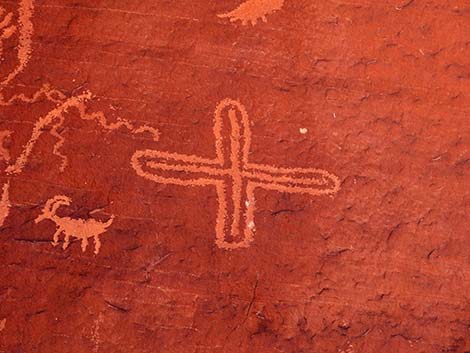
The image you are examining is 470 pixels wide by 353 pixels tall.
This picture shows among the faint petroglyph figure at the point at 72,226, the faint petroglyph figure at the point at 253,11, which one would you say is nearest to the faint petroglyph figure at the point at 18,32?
the faint petroglyph figure at the point at 72,226

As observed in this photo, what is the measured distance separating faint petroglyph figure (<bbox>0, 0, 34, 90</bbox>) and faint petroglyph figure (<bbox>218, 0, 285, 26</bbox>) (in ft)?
3.05

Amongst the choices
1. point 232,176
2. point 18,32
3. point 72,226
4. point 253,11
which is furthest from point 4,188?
point 253,11

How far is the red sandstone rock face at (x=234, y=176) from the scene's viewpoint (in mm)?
2268

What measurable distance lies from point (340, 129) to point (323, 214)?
414 mm

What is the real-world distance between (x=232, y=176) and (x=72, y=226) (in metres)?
0.73

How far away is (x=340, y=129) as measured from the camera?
8.15 ft

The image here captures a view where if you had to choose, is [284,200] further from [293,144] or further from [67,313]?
[67,313]

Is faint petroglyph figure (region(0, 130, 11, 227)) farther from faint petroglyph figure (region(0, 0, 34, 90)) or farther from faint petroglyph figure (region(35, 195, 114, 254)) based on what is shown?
faint petroglyph figure (region(0, 0, 34, 90))

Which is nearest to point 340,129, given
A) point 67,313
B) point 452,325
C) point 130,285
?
point 452,325

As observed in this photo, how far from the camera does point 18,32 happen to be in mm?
2545

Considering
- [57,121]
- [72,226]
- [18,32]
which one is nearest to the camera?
[72,226]

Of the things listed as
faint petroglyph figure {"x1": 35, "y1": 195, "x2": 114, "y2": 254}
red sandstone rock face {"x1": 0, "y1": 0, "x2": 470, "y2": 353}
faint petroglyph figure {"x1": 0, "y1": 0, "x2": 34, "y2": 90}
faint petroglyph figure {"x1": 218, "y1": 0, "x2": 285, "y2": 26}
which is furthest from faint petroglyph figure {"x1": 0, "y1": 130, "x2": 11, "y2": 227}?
faint petroglyph figure {"x1": 218, "y1": 0, "x2": 285, "y2": 26}

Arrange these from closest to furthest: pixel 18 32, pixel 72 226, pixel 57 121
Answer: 1. pixel 72 226
2. pixel 57 121
3. pixel 18 32

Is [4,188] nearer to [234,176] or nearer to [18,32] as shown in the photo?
[18,32]
